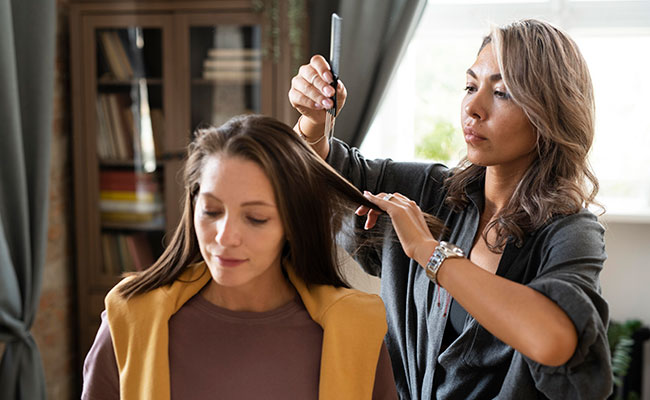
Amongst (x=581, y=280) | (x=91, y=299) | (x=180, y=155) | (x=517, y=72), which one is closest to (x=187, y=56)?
(x=180, y=155)

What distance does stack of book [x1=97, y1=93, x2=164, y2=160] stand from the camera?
9.80ft

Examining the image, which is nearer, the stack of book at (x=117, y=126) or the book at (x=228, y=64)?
the book at (x=228, y=64)

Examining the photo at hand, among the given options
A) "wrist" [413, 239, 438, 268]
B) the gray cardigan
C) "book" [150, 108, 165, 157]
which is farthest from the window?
"wrist" [413, 239, 438, 268]

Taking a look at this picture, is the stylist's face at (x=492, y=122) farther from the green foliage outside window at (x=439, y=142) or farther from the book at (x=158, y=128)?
the book at (x=158, y=128)

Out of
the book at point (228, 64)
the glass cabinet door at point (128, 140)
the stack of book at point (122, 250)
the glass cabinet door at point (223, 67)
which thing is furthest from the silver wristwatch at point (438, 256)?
the stack of book at point (122, 250)

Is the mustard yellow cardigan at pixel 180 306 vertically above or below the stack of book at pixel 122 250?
above

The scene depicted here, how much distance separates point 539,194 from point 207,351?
768mm

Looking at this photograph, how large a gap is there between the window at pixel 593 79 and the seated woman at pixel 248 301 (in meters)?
1.66

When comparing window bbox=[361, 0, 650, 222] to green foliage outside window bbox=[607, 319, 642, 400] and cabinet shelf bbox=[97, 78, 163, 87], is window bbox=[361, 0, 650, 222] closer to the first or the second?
green foliage outside window bbox=[607, 319, 642, 400]

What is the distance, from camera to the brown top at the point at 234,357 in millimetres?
1119

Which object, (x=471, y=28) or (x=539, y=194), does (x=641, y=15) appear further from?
(x=539, y=194)

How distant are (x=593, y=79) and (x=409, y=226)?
2.00 metres

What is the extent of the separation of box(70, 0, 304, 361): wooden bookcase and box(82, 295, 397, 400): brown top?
1.70 metres

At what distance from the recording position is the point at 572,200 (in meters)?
1.33
